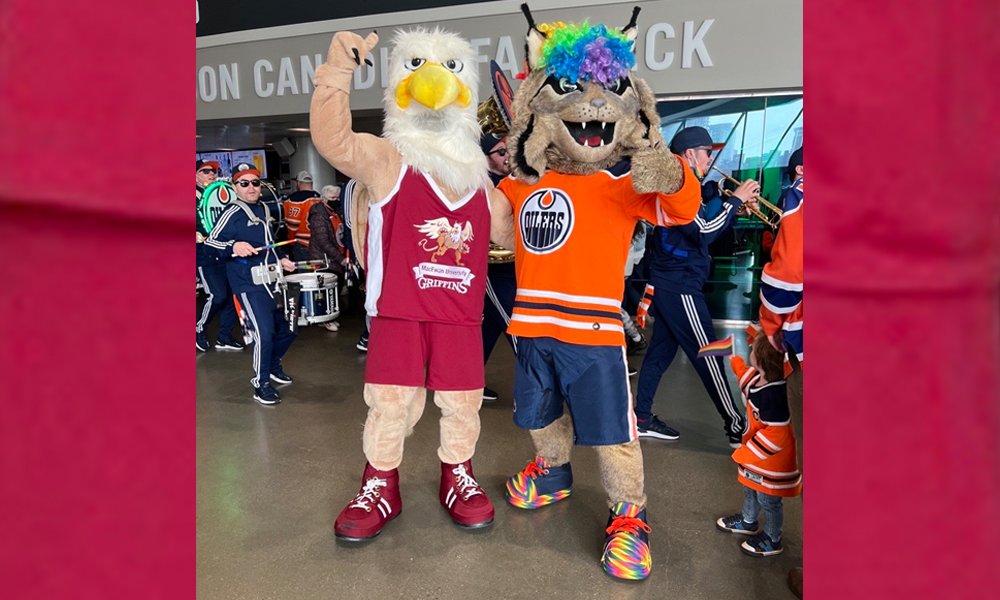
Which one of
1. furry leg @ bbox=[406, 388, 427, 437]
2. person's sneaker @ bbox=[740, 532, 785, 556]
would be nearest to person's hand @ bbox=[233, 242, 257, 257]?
furry leg @ bbox=[406, 388, 427, 437]

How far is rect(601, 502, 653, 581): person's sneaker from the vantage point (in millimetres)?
2191

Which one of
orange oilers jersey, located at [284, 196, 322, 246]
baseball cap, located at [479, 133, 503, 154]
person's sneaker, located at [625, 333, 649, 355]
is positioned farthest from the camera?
orange oilers jersey, located at [284, 196, 322, 246]

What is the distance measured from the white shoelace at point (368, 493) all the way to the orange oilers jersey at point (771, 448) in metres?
1.40

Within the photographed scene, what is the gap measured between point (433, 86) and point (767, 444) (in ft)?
5.74

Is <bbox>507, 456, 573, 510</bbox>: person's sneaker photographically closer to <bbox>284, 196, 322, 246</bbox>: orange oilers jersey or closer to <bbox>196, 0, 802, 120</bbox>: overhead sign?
<bbox>196, 0, 802, 120</bbox>: overhead sign

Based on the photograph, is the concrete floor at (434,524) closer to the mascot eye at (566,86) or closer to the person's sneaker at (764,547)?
the person's sneaker at (764,547)

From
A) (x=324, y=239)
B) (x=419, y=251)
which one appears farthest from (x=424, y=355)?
(x=324, y=239)

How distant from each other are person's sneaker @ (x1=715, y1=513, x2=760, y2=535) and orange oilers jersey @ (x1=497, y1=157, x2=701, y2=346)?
90 centimetres

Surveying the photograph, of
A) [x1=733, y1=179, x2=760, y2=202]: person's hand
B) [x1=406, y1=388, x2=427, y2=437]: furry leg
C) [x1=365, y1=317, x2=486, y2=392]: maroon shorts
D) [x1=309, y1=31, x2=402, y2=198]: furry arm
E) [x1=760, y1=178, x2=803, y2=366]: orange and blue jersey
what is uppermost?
[x1=309, y1=31, x2=402, y2=198]: furry arm

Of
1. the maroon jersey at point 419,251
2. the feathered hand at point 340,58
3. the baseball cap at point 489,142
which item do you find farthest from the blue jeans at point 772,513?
the baseball cap at point 489,142

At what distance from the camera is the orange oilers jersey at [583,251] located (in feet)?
7.41

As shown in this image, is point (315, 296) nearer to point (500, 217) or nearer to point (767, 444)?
point (500, 217)

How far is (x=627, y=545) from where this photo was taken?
223 cm
